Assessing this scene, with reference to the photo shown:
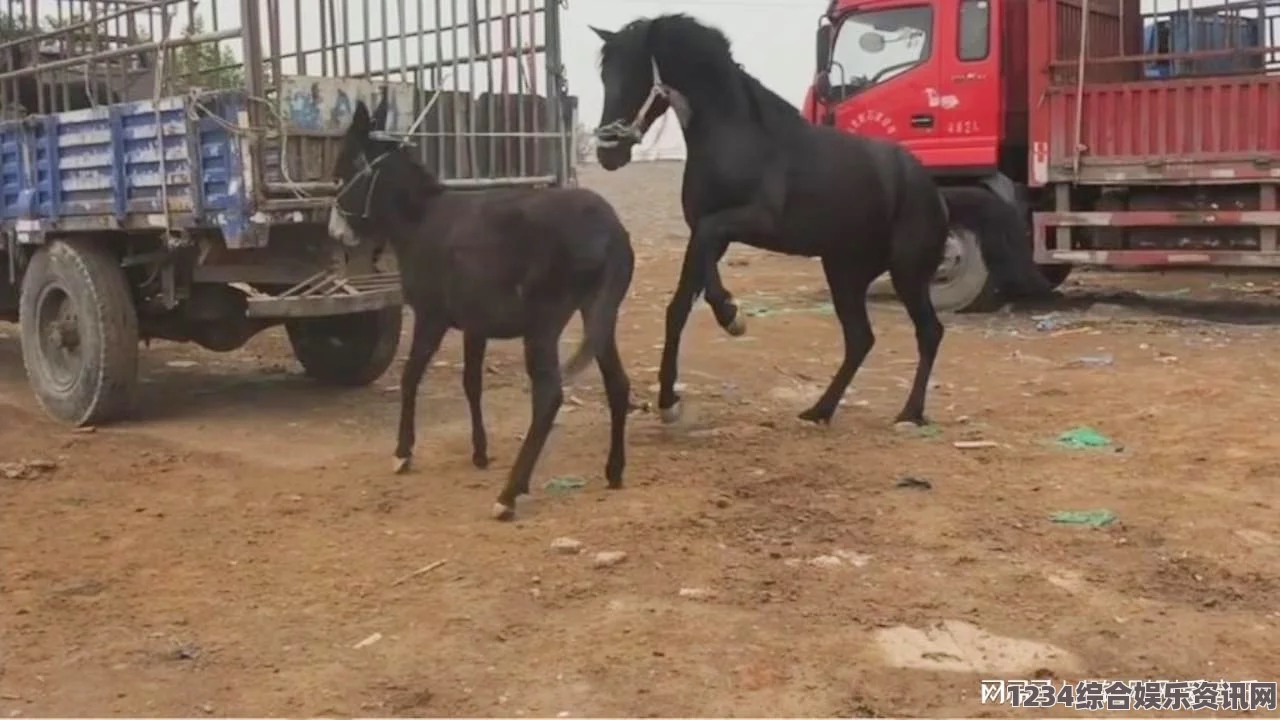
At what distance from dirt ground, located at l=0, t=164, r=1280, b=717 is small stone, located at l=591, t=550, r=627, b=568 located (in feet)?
0.18

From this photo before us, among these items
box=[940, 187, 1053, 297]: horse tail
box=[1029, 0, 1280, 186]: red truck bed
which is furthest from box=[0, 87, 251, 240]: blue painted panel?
box=[1029, 0, 1280, 186]: red truck bed

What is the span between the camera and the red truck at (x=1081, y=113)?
10.9m

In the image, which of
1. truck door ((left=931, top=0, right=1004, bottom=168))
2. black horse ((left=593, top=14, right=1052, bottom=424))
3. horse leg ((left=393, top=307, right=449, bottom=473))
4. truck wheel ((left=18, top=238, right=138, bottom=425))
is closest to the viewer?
horse leg ((left=393, top=307, right=449, bottom=473))

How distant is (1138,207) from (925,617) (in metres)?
8.38

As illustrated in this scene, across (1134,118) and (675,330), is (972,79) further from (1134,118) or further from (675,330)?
(675,330)

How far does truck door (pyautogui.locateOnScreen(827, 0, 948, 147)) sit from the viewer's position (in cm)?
1186

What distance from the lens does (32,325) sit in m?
7.39

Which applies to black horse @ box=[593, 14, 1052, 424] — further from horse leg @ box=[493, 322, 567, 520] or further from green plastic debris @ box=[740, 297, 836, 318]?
green plastic debris @ box=[740, 297, 836, 318]

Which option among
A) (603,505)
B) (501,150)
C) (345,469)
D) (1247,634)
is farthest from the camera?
(501,150)

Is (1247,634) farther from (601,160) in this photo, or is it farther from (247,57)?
(247,57)

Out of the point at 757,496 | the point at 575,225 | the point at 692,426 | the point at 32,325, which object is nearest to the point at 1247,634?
the point at 757,496

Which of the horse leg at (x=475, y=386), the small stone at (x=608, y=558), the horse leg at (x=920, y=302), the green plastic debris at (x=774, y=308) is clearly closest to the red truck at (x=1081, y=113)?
the green plastic debris at (x=774, y=308)

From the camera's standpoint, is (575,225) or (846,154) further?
(846,154)

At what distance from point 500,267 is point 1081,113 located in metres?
7.44
